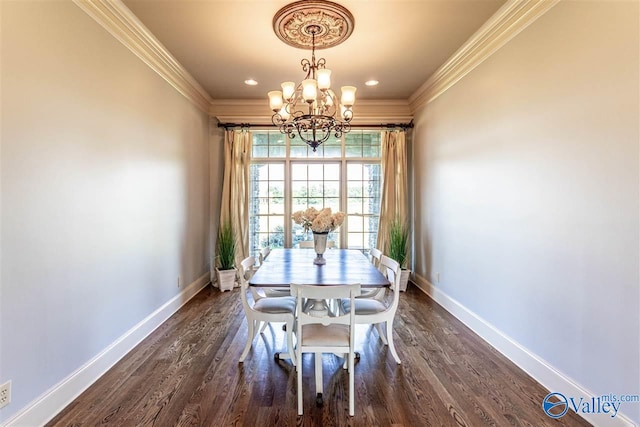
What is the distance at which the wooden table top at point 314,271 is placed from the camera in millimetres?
2256

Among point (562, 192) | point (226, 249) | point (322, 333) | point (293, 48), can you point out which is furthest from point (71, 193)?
point (562, 192)

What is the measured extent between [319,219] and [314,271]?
0.49 m

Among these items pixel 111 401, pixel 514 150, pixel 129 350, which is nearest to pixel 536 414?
pixel 514 150

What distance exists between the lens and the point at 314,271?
2605 mm

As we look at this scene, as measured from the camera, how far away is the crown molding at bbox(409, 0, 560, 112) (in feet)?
→ 7.71

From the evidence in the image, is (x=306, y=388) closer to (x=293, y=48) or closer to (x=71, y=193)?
(x=71, y=193)

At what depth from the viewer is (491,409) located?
1953mm

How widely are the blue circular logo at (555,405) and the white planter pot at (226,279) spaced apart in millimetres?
3785

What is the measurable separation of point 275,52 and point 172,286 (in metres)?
2.90

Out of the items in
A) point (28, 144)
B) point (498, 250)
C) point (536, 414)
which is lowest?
point (536, 414)

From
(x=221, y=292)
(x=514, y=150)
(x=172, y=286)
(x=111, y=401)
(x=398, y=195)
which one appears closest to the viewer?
(x=111, y=401)

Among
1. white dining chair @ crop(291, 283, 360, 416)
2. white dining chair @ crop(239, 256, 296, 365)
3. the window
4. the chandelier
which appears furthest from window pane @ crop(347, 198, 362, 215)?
white dining chair @ crop(291, 283, 360, 416)

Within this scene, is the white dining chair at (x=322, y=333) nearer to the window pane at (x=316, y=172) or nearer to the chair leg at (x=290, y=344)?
the chair leg at (x=290, y=344)

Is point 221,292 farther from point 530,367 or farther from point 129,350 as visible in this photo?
point 530,367
